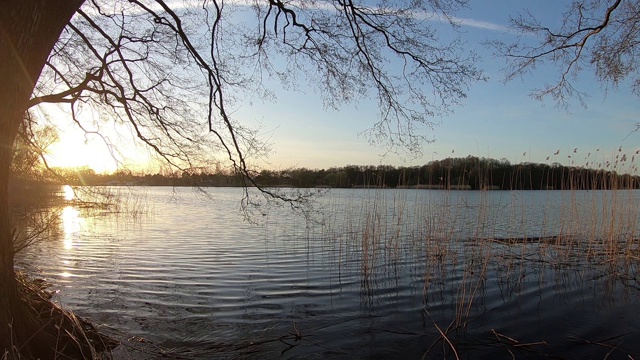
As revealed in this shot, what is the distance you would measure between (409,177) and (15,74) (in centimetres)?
868

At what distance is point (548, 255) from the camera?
9750 mm

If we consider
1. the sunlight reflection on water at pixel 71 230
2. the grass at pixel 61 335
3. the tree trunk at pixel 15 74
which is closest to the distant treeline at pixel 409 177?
the grass at pixel 61 335

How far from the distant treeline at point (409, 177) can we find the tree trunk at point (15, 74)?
3.23 meters

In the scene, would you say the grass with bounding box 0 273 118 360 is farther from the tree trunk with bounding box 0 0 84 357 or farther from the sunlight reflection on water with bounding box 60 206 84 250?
the sunlight reflection on water with bounding box 60 206 84 250

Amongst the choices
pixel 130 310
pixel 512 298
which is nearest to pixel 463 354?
pixel 512 298

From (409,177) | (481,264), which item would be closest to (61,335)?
(481,264)

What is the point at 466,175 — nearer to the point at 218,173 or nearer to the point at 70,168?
the point at 218,173

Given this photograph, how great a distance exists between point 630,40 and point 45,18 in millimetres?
8644

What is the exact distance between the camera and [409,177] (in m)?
10.2

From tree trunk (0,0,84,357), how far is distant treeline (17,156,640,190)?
10.6ft

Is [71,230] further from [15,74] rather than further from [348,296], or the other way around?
[15,74]

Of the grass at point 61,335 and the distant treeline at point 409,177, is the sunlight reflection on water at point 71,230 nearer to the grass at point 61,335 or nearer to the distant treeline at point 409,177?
the distant treeline at point 409,177

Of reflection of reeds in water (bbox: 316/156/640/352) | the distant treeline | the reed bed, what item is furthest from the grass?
reflection of reeds in water (bbox: 316/156/640/352)

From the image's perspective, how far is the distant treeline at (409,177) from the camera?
609 centimetres
